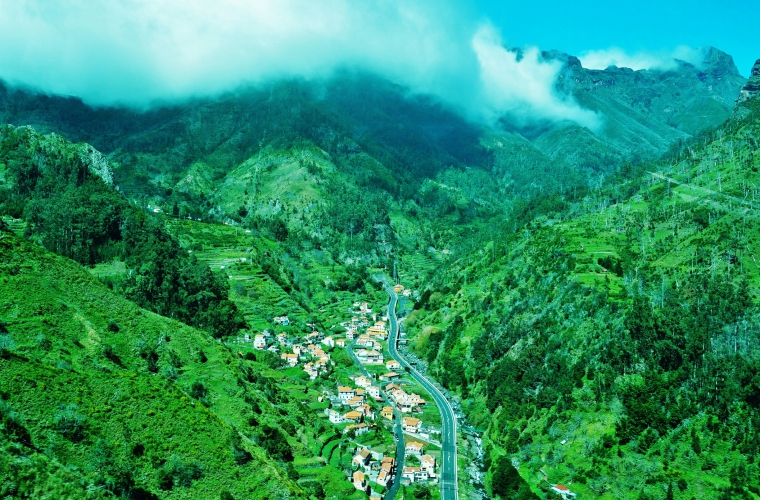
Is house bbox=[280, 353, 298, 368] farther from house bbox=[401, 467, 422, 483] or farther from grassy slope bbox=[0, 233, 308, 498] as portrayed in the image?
house bbox=[401, 467, 422, 483]

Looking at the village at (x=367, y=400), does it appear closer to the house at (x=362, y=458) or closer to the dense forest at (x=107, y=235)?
the house at (x=362, y=458)

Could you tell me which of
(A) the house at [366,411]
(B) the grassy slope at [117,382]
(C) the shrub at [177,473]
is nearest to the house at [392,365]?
(A) the house at [366,411]

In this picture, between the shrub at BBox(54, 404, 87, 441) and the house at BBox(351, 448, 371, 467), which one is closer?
the shrub at BBox(54, 404, 87, 441)

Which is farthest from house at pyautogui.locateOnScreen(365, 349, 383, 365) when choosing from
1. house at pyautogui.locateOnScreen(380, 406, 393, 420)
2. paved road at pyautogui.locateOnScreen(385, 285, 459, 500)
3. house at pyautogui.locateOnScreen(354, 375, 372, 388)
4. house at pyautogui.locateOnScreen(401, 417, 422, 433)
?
house at pyautogui.locateOnScreen(401, 417, 422, 433)

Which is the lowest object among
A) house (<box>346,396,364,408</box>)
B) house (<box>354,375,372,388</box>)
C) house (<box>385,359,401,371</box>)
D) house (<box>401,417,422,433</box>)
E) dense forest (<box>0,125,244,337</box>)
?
house (<box>401,417,422,433</box>)

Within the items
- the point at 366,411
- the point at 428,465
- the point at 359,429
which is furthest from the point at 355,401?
the point at 428,465

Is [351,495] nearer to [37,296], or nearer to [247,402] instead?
[247,402]
